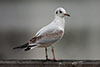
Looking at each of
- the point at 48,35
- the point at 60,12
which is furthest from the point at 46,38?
the point at 60,12

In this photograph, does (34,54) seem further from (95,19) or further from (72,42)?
(95,19)

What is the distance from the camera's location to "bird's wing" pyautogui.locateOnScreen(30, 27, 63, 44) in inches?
287

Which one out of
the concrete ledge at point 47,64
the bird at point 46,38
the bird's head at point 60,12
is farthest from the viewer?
the bird's head at point 60,12

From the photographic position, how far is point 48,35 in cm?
735

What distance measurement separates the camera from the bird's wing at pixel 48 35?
7277 mm

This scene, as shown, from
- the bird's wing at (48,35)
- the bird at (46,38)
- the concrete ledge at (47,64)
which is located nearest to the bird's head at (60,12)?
the bird at (46,38)

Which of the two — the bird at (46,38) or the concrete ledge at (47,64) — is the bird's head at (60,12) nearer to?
the bird at (46,38)

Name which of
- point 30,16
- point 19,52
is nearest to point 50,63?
point 19,52

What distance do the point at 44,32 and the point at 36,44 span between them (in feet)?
0.74

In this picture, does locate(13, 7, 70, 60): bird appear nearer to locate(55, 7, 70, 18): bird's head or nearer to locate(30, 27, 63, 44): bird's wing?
locate(30, 27, 63, 44): bird's wing

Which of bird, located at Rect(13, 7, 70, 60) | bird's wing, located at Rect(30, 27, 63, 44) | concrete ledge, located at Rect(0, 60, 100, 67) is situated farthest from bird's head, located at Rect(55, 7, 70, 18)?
concrete ledge, located at Rect(0, 60, 100, 67)

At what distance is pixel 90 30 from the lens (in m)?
20.5

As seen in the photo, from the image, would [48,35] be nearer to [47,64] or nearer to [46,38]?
[46,38]

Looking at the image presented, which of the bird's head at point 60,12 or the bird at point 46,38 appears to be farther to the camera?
the bird's head at point 60,12
